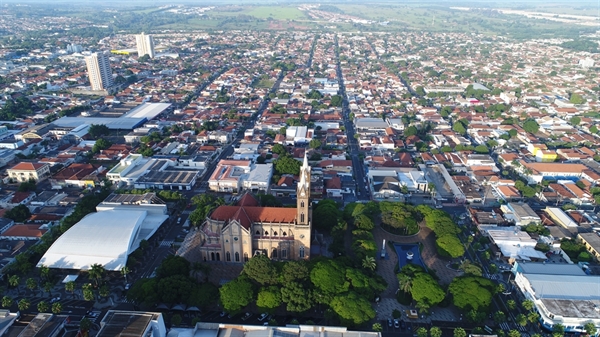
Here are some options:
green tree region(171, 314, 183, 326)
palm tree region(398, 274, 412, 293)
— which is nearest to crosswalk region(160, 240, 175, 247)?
green tree region(171, 314, 183, 326)

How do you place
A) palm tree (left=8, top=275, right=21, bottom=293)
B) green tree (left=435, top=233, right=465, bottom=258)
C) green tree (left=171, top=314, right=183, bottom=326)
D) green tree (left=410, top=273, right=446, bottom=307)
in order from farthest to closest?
green tree (left=435, top=233, right=465, bottom=258), palm tree (left=8, top=275, right=21, bottom=293), green tree (left=410, top=273, right=446, bottom=307), green tree (left=171, top=314, right=183, bottom=326)

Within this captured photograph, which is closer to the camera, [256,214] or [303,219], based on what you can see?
[303,219]

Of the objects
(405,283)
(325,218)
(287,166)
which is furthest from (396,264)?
(287,166)

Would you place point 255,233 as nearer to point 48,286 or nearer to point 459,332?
point 48,286

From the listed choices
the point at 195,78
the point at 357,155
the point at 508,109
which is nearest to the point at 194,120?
the point at 357,155

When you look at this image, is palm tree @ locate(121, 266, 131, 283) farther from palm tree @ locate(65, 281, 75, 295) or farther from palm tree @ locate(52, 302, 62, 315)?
palm tree @ locate(52, 302, 62, 315)

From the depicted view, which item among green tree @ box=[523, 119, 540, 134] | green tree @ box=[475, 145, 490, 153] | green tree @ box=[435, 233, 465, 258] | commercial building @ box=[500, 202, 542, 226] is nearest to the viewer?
green tree @ box=[435, 233, 465, 258]

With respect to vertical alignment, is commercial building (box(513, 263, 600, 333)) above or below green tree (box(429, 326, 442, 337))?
below
